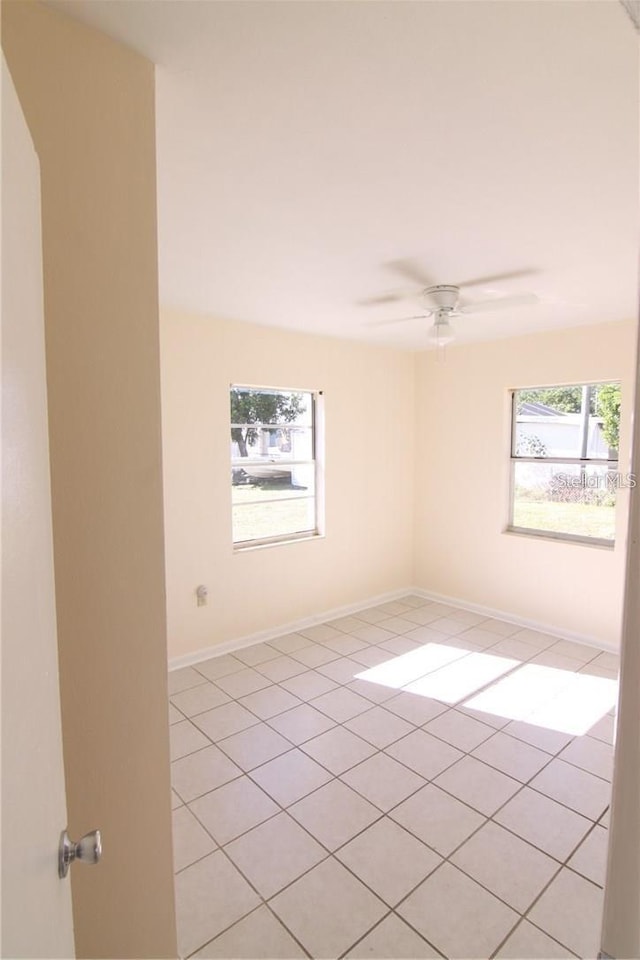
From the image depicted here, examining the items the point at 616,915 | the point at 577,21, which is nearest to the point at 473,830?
the point at 616,915

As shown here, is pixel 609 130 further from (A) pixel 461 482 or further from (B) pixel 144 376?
(A) pixel 461 482

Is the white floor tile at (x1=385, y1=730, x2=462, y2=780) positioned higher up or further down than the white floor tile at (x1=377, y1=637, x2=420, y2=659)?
further down

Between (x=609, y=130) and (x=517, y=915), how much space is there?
95.2 inches

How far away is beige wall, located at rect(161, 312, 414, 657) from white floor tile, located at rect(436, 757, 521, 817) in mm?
1910

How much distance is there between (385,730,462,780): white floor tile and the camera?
2348mm

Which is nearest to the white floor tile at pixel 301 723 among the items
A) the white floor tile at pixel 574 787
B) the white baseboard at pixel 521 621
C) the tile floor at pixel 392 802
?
the tile floor at pixel 392 802

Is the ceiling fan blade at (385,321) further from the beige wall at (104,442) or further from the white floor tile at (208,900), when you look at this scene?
the white floor tile at (208,900)

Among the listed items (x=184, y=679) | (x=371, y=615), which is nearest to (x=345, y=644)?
(x=371, y=615)

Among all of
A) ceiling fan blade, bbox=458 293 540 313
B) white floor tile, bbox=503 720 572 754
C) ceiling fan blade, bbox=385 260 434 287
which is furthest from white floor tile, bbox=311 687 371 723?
ceiling fan blade, bbox=385 260 434 287

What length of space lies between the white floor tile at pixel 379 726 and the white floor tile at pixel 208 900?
38.3 inches

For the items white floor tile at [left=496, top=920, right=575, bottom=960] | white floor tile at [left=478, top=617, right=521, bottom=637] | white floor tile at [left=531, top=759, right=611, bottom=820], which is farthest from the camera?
white floor tile at [left=478, top=617, right=521, bottom=637]

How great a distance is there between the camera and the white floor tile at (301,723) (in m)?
2.61

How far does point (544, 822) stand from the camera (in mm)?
2025

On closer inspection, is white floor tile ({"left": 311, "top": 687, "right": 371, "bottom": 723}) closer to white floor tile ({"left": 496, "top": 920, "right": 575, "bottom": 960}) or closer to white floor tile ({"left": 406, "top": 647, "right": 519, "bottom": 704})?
white floor tile ({"left": 406, "top": 647, "right": 519, "bottom": 704})
